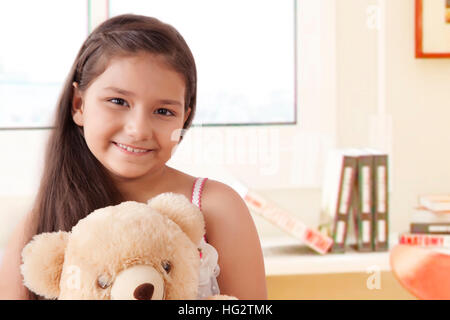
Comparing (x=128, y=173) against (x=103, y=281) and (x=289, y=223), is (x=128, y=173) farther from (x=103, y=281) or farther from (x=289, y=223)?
(x=289, y=223)

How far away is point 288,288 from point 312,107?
37 centimetres

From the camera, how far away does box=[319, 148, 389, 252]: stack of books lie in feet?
3.33

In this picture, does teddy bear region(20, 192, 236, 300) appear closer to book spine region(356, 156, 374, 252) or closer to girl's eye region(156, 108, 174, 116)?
girl's eye region(156, 108, 174, 116)

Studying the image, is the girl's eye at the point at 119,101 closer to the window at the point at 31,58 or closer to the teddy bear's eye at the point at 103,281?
the teddy bear's eye at the point at 103,281

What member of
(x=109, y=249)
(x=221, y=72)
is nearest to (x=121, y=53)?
(x=109, y=249)

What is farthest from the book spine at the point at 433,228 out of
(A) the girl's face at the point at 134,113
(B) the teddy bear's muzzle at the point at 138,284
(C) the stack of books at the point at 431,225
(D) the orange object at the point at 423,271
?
(B) the teddy bear's muzzle at the point at 138,284

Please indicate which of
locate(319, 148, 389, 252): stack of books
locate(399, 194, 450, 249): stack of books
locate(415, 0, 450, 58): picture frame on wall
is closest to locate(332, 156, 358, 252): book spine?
locate(319, 148, 389, 252): stack of books

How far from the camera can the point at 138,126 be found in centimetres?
40

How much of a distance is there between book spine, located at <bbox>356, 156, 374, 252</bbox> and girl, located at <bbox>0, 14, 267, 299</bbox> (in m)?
0.56

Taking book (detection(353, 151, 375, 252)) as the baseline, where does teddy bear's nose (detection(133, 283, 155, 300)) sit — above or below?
above

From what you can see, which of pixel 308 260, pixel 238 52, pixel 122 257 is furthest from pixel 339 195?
pixel 122 257

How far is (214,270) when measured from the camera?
0.46m

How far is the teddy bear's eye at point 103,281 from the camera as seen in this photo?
11.8 inches

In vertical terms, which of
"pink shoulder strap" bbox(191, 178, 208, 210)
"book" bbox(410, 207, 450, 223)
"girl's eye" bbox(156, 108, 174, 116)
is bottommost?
"book" bbox(410, 207, 450, 223)
